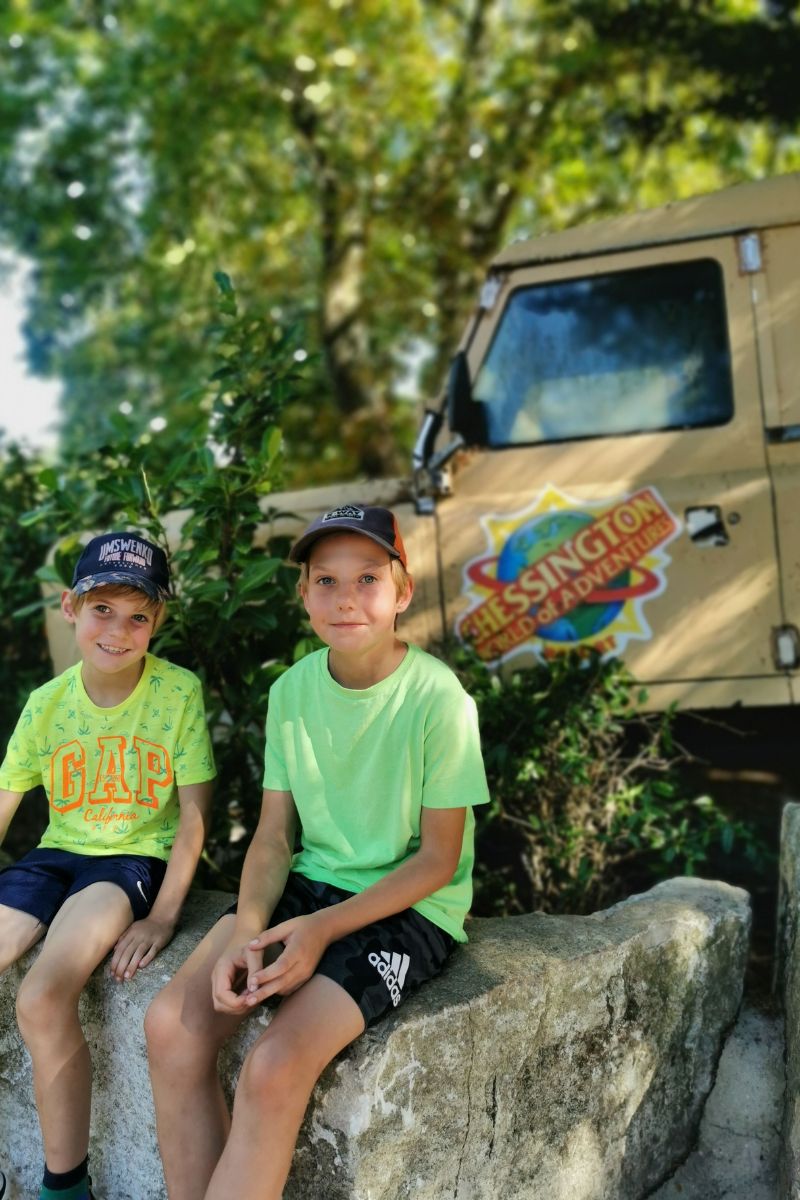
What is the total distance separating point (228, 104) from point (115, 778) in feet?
28.6

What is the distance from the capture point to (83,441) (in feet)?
19.2

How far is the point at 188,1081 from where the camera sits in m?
2.11

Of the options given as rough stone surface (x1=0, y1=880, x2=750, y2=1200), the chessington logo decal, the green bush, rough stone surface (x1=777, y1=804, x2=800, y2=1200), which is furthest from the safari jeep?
rough stone surface (x1=0, y1=880, x2=750, y2=1200)

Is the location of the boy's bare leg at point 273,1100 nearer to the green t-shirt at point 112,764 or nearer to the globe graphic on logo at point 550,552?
the green t-shirt at point 112,764

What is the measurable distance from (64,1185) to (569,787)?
73.9 inches

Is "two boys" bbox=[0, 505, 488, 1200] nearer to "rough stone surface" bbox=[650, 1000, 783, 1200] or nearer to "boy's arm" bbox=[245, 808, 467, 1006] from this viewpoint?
"boy's arm" bbox=[245, 808, 467, 1006]

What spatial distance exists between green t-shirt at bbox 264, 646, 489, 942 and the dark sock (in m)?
0.75

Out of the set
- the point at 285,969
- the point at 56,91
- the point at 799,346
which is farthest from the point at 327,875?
the point at 56,91

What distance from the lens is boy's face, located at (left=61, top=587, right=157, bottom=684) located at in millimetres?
2674

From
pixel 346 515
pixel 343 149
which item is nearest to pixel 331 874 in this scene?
pixel 346 515

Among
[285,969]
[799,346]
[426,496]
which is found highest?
[799,346]

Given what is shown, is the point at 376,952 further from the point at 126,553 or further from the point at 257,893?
the point at 126,553

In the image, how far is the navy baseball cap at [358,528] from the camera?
7.69 feet

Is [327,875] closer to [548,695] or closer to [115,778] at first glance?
[115,778]
